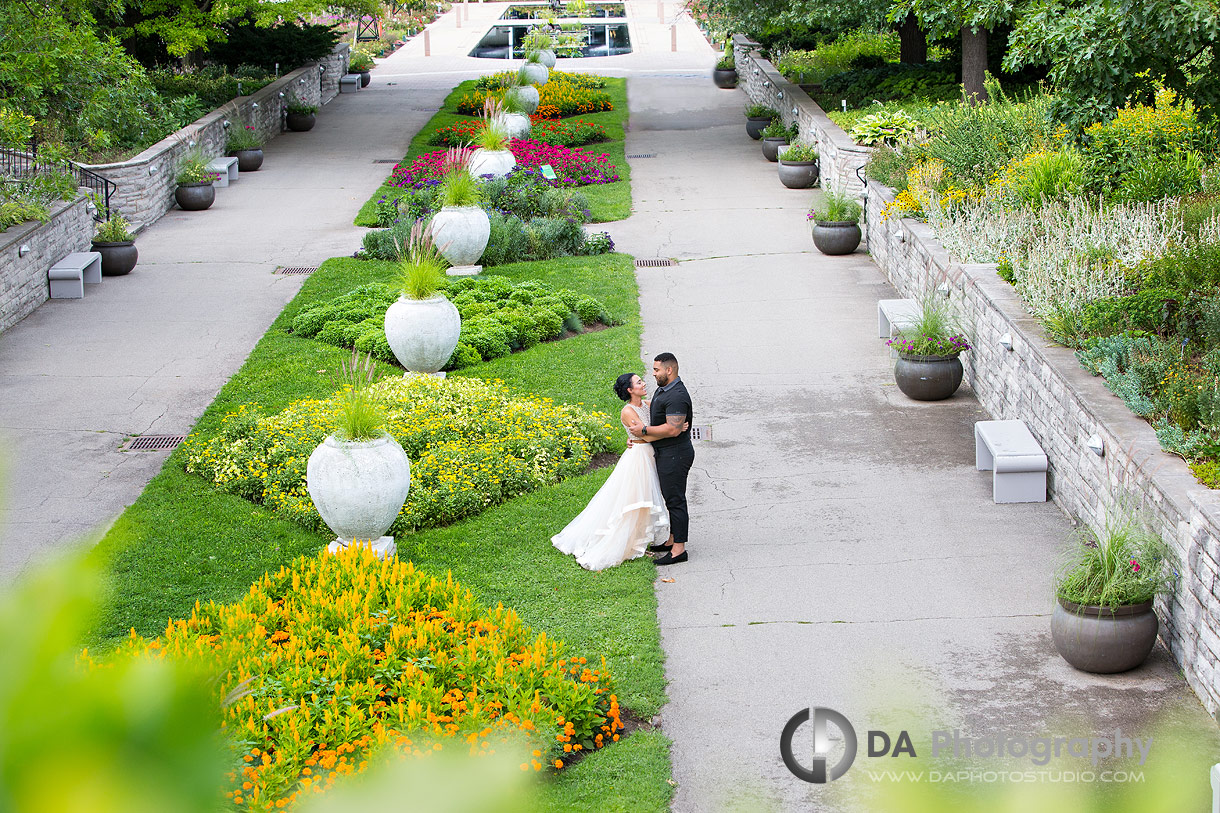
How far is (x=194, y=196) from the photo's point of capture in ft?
76.1

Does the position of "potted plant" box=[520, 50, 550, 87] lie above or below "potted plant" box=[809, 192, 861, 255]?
above

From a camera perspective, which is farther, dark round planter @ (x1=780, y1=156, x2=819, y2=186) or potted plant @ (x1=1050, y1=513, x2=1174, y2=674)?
dark round planter @ (x1=780, y1=156, x2=819, y2=186)

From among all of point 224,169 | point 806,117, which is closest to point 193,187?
point 224,169

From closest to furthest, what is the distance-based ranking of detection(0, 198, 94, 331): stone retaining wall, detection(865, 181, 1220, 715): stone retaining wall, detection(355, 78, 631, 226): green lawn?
detection(865, 181, 1220, 715): stone retaining wall, detection(0, 198, 94, 331): stone retaining wall, detection(355, 78, 631, 226): green lawn

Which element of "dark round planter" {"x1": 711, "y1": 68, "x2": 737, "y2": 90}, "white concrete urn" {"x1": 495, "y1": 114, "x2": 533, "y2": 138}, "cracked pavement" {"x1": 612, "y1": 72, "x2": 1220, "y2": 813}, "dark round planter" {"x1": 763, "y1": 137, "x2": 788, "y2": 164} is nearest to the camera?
"cracked pavement" {"x1": 612, "y1": 72, "x2": 1220, "y2": 813}

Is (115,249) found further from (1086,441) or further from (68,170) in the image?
(1086,441)

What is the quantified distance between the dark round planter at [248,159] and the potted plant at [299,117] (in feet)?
16.9

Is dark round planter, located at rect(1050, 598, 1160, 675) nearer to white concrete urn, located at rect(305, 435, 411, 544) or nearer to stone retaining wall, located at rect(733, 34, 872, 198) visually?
white concrete urn, located at rect(305, 435, 411, 544)

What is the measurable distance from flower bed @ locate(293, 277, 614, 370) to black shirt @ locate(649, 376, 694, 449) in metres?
5.36

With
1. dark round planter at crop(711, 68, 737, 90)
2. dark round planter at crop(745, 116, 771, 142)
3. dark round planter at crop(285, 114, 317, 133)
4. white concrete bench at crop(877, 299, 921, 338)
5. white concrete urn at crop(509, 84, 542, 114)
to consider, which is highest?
dark round planter at crop(711, 68, 737, 90)

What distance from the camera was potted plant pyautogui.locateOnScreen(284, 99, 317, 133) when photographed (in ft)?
104

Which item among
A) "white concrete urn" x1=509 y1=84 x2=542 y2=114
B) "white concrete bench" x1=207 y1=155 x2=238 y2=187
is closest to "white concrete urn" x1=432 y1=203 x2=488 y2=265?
"white concrete bench" x1=207 y1=155 x2=238 y2=187

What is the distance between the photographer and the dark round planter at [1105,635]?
22.9 feet

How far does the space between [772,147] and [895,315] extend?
14048mm
